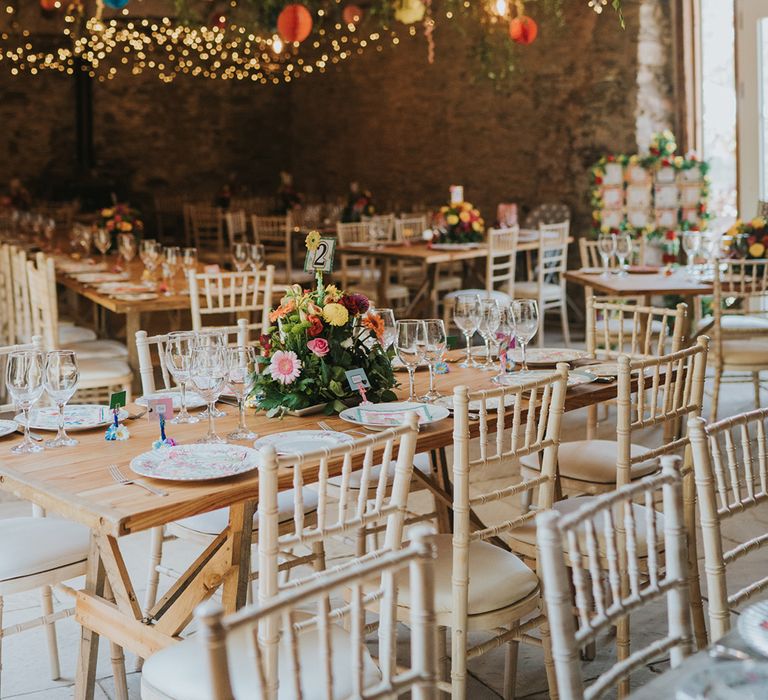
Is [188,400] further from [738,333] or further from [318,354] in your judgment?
[738,333]

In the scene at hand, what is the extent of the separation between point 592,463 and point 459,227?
496cm

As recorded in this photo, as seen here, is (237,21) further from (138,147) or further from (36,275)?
(36,275)

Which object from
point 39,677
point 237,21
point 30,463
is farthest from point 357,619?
point 237,21

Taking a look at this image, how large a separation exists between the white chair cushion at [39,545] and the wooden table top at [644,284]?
3.70m

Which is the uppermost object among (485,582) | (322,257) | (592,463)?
(322,257)

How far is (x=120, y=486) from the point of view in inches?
90.7

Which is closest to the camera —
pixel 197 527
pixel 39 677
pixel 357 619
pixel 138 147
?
pixel 357 619

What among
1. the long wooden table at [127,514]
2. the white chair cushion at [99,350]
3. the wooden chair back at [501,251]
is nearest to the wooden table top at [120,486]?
the long wooden table at [127,514]

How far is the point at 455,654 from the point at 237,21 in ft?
34.9

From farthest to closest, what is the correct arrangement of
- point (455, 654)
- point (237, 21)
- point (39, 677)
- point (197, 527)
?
1. point (237, 21)
2. point (39, 677)
3. point (197, 527)
4. point (455, 654)

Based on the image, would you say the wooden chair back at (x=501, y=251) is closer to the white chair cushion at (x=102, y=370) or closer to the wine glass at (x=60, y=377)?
the white chair cushion at (x=102, y=370)

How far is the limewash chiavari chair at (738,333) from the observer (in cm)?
559

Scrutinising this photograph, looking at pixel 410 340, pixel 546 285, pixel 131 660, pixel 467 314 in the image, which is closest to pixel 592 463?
pixel 467 314

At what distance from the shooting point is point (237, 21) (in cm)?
1197
